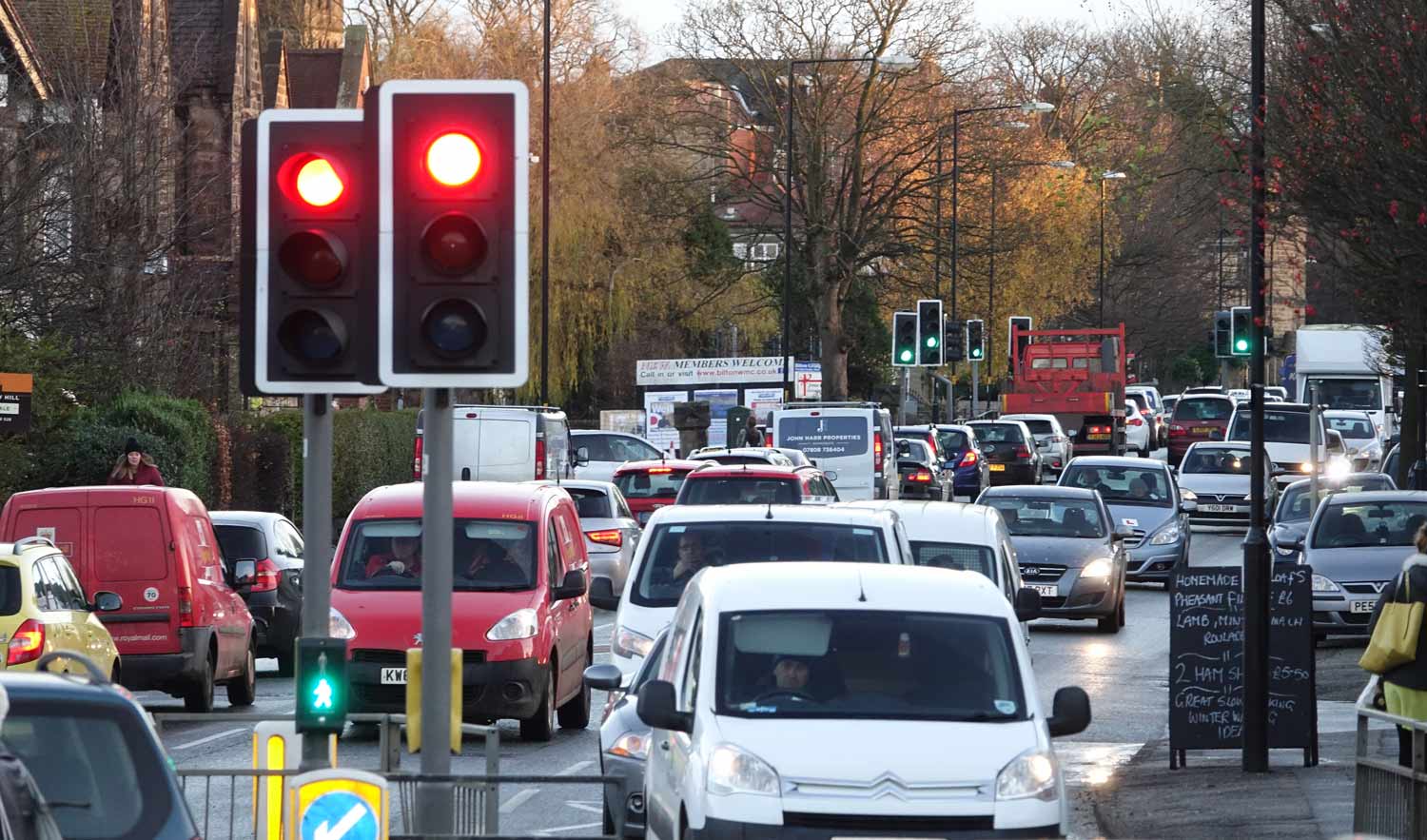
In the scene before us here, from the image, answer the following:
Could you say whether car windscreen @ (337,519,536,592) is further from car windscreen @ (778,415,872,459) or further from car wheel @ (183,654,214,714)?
car windscreen @ (778,415,872,459)

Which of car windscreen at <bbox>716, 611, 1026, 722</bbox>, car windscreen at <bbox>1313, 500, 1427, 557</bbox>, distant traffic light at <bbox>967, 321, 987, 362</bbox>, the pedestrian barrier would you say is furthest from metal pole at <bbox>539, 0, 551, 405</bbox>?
car windscreen at <bbox>716, 611, 1026, 722</bbox>

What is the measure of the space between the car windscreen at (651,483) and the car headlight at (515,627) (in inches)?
696

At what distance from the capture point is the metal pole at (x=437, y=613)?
7.46 m

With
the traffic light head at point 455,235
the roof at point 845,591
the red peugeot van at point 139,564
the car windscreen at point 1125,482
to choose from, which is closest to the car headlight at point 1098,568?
the car windscreen at point 1125,482

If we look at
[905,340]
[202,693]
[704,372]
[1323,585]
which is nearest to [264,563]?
[202,693]

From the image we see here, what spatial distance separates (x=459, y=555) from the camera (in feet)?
57.4

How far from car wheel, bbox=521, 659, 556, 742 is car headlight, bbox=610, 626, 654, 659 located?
1528 mm

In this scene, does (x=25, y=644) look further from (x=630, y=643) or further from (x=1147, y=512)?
(x=1147, y=512)

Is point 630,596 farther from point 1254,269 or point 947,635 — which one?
point 947,635

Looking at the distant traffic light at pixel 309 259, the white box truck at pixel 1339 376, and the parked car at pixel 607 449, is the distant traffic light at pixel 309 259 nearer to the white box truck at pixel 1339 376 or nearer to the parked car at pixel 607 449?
the parked car at pixel 607 449

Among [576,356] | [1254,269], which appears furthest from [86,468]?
[576,356]

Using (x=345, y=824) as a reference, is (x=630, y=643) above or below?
below

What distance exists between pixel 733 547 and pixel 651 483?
19278 mm

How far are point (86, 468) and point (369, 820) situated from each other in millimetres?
A: 24530
